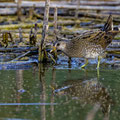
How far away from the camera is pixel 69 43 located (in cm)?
812

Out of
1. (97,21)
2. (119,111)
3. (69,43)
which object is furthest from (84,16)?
(119,111)

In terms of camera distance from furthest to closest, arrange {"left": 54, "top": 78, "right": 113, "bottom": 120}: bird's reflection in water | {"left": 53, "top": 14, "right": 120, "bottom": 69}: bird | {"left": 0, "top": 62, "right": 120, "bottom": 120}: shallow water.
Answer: {"left": 53, "top": 14, "right": 120, "bottom": 69}: bird
{"left": 54, "top": 78, "right": 113, "bottom": 120}: bird's reflection in water
{"left": 0, "top": 62, "right": 120, "bottom": 120}: shallow water

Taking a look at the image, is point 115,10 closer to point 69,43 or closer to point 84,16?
point 84,16

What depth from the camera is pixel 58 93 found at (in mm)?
5293

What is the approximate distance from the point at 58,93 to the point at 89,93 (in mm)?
486

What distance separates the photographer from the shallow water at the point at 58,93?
4.29m

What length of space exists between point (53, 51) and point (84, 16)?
21.7 feet

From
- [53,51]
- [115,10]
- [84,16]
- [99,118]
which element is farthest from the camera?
[115,10]

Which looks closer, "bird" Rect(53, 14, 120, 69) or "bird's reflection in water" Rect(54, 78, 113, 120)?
"bird's reflection in water" Rect(54, 78, 113, 120)

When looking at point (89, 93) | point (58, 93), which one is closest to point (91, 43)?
point (89, 93)

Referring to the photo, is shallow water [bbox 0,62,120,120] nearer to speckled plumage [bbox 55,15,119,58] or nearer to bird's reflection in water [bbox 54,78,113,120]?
bird's reflection in water [bbox 54,78,113,120]

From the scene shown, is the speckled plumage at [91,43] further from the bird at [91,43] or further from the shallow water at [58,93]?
the shallow water at [58,93]

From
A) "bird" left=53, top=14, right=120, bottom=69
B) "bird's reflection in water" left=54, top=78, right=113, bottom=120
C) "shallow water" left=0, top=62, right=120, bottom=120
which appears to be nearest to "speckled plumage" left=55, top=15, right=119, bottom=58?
"bird" left=53, top=14, right=120, bottom=69

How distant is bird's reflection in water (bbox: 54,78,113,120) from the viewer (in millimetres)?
4703
